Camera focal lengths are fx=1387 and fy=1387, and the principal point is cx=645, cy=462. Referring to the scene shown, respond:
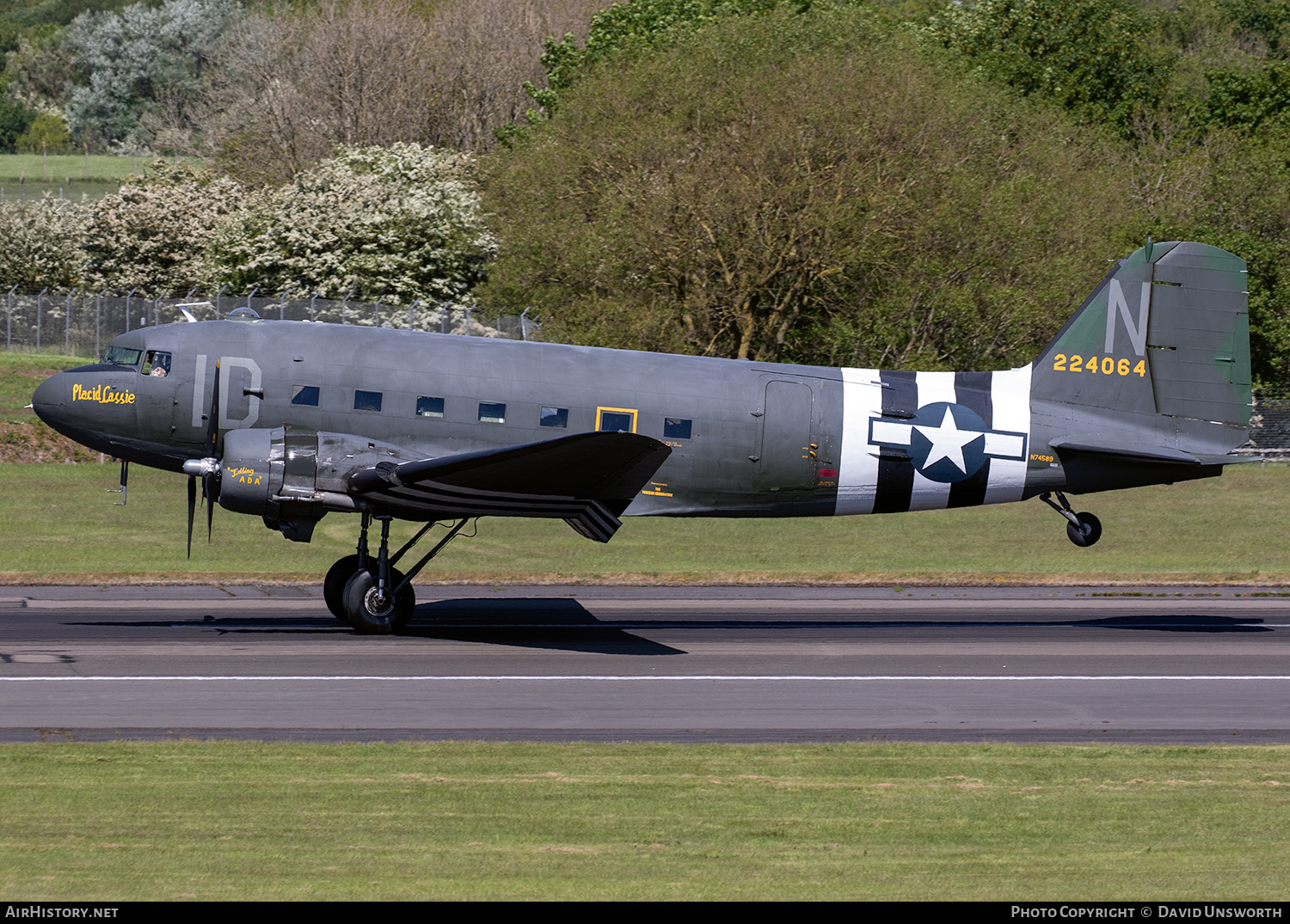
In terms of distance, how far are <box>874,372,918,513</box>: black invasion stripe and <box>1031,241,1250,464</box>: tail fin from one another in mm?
2278

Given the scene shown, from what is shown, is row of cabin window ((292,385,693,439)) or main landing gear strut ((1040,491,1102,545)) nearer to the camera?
row of cabin window ((292,385,693,439))

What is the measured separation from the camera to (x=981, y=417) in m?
23.5

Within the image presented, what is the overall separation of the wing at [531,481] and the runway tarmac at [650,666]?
215 centimetres

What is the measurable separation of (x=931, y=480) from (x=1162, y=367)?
15.0 feet

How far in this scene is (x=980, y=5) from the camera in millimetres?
88125

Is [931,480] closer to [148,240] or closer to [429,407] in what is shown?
[429,407]

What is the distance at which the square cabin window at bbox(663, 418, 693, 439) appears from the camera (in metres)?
22.7

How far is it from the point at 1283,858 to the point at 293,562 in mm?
23110

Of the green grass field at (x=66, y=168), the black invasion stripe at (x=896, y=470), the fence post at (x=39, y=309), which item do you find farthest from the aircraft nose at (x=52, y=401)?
the green grass field at (x=66, y=168)

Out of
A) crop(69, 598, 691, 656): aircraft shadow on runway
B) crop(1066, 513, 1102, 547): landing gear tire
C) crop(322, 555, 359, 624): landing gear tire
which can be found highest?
crop(1066, 513, 1102, 547): landing gear tire

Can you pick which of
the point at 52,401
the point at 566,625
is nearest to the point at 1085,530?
the point at 566,625

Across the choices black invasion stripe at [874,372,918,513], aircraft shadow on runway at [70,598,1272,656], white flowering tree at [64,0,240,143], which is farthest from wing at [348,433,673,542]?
white flowering tree at [64,0,240,143]

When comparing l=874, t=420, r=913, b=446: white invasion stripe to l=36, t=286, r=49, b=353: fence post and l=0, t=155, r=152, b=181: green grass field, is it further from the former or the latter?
l=0, t=155, r=152, b=181: green grass field

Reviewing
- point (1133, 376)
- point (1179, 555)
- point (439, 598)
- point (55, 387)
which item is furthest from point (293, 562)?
point (1179, 555)
